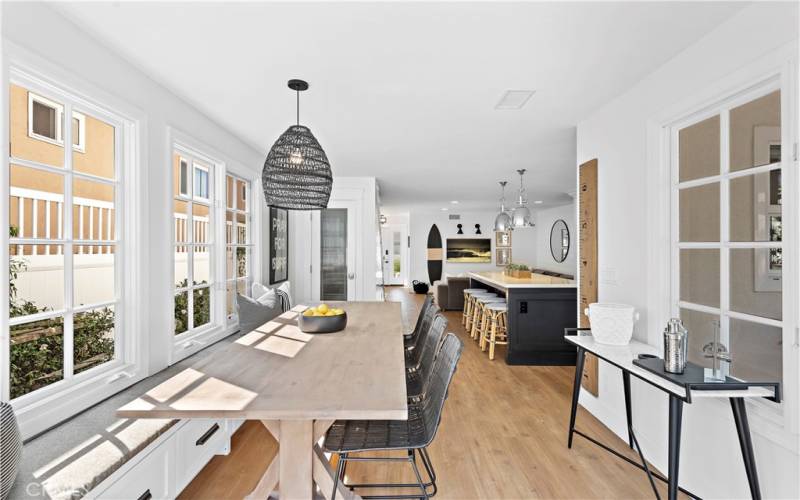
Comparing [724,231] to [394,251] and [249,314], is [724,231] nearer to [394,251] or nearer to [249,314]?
[249,314]

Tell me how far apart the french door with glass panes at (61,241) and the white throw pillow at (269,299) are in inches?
56.0

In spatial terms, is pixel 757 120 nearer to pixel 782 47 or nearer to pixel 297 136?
pixel 782 47

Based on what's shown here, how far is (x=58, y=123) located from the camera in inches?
79.0

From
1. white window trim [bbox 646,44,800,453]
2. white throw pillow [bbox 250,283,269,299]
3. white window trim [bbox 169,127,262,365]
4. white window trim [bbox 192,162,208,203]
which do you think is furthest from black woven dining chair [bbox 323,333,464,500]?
white throw pillow [bbox 250,283,269,299]

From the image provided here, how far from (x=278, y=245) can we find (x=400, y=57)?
3601 mm

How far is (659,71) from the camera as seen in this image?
8.12 feet

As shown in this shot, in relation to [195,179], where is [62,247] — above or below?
below

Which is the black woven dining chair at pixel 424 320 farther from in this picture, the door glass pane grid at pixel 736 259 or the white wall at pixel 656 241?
the door glass pane grid at pixel 736 259

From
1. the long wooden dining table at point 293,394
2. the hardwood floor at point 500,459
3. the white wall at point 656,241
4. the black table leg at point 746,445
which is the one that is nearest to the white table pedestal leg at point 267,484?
the long wooden dining table at point 293,394

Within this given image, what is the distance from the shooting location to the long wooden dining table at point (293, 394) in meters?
1.41

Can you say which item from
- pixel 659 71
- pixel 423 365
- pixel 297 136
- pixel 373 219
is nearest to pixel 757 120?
pixel 659 71

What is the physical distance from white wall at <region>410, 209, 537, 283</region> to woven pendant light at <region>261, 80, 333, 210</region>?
9.18 metres

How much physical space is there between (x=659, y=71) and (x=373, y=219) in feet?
13.8

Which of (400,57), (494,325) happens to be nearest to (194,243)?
(400,57)
